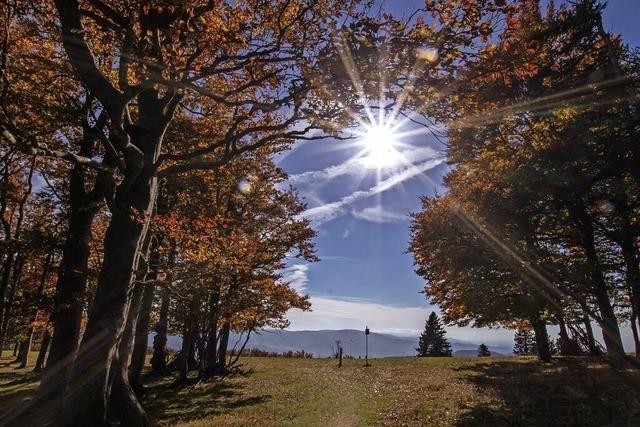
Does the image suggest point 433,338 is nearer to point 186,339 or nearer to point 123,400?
point 186,339

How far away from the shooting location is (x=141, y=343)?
20.6 meters

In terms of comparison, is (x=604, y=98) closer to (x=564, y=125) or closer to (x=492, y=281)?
(x=564, y=125)

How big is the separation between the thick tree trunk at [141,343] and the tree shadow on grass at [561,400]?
13800 millimetres

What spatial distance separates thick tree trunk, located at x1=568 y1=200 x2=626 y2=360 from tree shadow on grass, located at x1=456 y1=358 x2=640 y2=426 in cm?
123

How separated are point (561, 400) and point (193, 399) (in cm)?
1364

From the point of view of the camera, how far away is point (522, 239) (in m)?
16.9

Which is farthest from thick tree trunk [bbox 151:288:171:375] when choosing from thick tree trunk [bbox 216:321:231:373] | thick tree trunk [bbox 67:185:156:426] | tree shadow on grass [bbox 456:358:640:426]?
tree shadow on grass [bbox 456:358:640:426]

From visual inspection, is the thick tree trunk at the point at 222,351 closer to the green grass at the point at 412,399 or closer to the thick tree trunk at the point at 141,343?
the green grass at the point at 412,399

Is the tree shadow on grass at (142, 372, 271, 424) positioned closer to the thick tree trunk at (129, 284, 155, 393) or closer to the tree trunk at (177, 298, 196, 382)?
the tree trunk at (177, 298, 196, 382)

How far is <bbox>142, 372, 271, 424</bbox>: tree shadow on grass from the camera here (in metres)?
14.1

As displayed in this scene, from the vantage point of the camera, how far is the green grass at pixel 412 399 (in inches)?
459

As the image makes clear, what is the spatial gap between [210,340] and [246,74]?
1584 centimetres

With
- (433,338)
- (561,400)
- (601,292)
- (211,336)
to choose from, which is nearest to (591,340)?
(601,292)

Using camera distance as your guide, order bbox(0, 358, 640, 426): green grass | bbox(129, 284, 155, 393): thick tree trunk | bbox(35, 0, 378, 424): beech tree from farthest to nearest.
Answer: bbox(129, 284, 155, 393): thick tree trunk, bbox(0, 358, 640, 426): green grass, bbox(35, 0, 378, 424): beech tree
